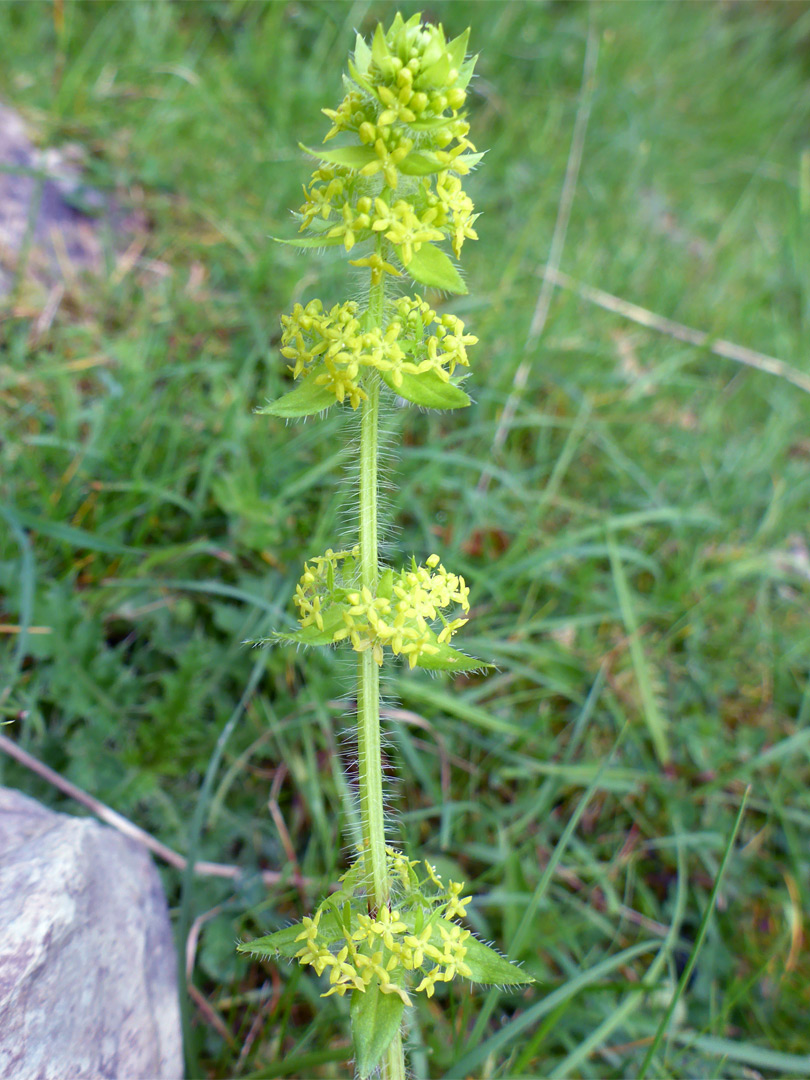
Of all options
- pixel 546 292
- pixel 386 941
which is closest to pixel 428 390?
pixel 386 941

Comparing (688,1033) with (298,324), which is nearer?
(298,324)

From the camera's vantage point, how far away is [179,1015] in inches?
80.0

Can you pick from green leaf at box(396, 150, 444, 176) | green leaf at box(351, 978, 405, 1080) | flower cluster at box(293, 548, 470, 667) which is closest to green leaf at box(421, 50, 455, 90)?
green leaf at box(396, 150, 444, 176)

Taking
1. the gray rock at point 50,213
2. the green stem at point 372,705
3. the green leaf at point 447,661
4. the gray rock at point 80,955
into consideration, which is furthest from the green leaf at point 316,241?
the gray rock at point 50,213

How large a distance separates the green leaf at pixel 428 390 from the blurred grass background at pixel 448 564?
71 cm

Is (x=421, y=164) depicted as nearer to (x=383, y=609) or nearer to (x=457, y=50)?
(x=457, y=50)

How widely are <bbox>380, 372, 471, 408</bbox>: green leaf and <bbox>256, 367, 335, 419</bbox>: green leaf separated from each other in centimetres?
13

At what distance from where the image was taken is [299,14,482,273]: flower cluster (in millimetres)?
1423

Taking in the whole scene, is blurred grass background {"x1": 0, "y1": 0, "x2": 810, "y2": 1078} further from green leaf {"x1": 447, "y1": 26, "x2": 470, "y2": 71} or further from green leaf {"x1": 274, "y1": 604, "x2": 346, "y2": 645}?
green leaf {"x1": 447, "y1": 26, "x2": 470, "y2": 71}

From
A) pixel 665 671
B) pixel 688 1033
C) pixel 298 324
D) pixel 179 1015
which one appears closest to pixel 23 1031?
pixel 179 1015

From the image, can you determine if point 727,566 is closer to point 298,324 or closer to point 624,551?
point 624,551

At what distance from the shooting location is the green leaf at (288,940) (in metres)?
1.53

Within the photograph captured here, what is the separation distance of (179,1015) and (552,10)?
23.2 feet

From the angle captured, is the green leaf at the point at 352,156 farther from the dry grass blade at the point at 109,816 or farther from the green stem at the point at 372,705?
the dry grass blade at the point at 109,816
